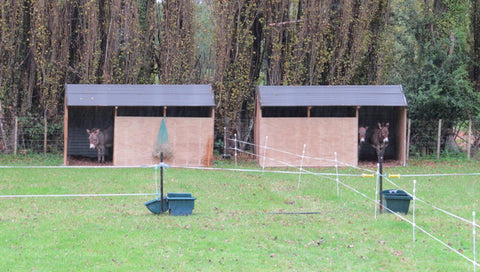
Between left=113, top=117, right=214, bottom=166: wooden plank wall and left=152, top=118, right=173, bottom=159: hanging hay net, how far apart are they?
→ 11cm

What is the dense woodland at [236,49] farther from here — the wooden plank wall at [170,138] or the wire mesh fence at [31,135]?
the wooden plank wall at [170,138]

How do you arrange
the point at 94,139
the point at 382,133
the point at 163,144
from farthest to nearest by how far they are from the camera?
the point at 382,133, the point at 94,139, the point at 163,144

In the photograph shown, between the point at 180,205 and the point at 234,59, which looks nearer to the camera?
the point at 180,205

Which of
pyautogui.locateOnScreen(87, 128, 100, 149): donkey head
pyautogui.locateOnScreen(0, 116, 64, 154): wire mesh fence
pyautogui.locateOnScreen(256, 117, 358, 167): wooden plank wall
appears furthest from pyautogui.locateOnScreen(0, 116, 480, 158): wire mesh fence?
pyautogui.locateOnScreen(256, 117, 358, 167): wooden plank wall

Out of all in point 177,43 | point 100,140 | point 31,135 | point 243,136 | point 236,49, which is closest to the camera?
point 100,140

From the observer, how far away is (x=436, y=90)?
25.4 meters

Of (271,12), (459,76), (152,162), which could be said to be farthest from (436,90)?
(152,162)

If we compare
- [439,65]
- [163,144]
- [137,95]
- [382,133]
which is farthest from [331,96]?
[137,95]

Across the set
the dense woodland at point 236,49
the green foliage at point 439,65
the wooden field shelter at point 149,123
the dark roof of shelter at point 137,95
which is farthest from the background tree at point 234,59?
the green foliage at point 439,65

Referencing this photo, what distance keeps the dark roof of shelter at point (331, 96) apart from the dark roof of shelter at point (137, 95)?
2.34 m

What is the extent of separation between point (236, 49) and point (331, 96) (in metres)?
6.08

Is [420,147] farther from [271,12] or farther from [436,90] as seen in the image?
[271,12]

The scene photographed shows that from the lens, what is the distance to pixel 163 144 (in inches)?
858

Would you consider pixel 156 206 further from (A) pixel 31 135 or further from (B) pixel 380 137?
(A) pixel 31 135
